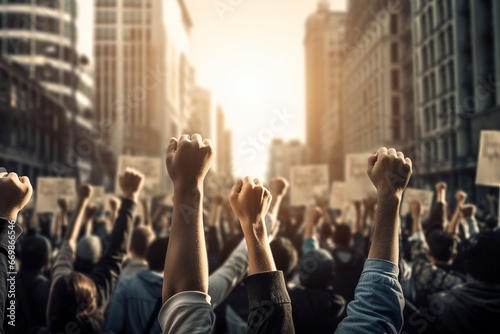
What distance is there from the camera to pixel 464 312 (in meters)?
2.80

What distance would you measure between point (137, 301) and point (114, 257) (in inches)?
18.8

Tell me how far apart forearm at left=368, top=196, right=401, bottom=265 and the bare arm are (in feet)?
1.91

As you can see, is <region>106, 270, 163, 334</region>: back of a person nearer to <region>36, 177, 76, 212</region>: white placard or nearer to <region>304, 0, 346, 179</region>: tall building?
<region>36, 177, 76, 212</region>: white placard

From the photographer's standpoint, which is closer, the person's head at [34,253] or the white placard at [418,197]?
the person's head at [34,253]

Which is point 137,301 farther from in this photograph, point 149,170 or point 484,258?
point 149,170

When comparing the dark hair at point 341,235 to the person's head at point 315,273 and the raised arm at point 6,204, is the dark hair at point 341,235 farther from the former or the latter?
the raised arm at point 6,204

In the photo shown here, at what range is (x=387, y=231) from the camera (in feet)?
5.83

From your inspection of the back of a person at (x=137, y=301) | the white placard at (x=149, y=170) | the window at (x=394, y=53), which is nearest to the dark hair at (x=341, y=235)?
the back of a person at (x=137, y=301)

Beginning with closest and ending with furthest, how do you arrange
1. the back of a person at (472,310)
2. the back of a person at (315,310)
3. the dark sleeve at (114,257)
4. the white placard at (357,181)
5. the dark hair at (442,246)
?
the back of a person at (472,310)
the dark sleeve at (114,257)
the back of a person at (315,310)
the dark hair at (442,246)
the white placard at (357,181)

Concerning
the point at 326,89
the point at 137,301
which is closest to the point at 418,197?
the point at 137,301

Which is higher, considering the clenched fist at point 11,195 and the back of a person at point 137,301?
the clenched fist at point 11,195

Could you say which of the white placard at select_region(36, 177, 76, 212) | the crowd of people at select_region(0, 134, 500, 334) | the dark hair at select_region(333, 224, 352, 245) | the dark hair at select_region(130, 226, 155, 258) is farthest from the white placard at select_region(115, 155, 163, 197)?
the dark hair at select_region(130, 226, 155, 258)

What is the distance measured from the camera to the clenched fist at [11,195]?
1.76m

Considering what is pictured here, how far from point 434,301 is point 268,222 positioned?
4.04ft
